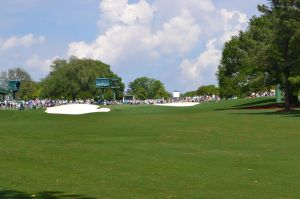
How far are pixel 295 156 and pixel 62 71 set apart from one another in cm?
13675

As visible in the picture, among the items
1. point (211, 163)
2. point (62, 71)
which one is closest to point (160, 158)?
point (211, 163)

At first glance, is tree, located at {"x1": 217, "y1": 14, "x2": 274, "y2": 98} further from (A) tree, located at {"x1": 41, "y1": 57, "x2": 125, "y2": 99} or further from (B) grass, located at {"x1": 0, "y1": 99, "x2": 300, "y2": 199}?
(A) tree, located at {"x1": 41, "y1": 57, "x2": 125, "y2": 99}

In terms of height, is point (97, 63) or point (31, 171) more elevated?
point (97, 63)

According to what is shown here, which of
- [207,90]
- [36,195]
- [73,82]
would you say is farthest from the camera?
[207,90]

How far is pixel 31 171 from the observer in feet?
45.8

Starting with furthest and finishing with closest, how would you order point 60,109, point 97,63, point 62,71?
point 97,63 < point 62,71 < point 60,109

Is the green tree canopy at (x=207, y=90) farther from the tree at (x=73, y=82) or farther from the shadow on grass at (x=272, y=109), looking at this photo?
the shadow on grass at (x=272, y=109)

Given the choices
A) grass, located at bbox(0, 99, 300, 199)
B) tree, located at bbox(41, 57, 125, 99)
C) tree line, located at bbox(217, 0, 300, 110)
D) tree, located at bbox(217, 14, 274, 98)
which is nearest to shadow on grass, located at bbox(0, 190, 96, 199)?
grass, located at bbox(0, 99, 300, 199)

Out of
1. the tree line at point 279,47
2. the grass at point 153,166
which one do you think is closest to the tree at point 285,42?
the tree line at point 279,47

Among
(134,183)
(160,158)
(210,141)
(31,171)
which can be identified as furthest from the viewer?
(210,141)

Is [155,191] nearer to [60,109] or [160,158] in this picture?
[160,158]

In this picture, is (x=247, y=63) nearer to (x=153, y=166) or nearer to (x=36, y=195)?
(x=153, y=166)

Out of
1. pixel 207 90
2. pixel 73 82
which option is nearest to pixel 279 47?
pixel 73 82

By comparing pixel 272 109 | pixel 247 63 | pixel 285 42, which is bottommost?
pixel 272 109
